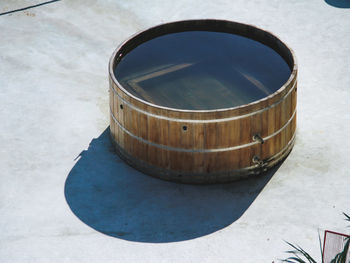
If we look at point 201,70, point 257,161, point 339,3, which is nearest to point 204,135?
point 257,161

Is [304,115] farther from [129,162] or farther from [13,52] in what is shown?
[13,52]

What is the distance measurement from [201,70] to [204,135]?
2.28 m

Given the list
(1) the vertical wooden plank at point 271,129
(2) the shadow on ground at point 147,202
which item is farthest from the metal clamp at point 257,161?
(2) the shadow on ground at point 147,202

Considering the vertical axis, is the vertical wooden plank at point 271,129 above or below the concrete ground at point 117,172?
above

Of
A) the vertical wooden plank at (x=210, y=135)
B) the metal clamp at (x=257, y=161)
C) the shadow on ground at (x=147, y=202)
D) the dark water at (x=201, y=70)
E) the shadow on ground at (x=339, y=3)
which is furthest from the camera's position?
the shadow on ground at (x=339, y=3)

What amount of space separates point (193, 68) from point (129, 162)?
233 centimetres

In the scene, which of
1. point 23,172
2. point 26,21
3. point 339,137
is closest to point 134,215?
point 23,172

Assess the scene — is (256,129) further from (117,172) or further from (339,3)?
(339,3)

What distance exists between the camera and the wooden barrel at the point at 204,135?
11523mm

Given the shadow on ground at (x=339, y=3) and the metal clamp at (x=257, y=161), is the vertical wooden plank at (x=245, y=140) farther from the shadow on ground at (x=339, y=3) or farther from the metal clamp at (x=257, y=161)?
the shadow on ground at (x=339, y=3)

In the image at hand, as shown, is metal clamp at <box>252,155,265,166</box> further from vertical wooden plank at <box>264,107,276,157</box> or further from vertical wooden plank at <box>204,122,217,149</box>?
vertical wooden plank at <box>204,122,217,149</box>

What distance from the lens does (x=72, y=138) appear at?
13.4 metres

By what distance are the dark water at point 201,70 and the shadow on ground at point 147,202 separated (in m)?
1.45

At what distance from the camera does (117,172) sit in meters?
12.6
